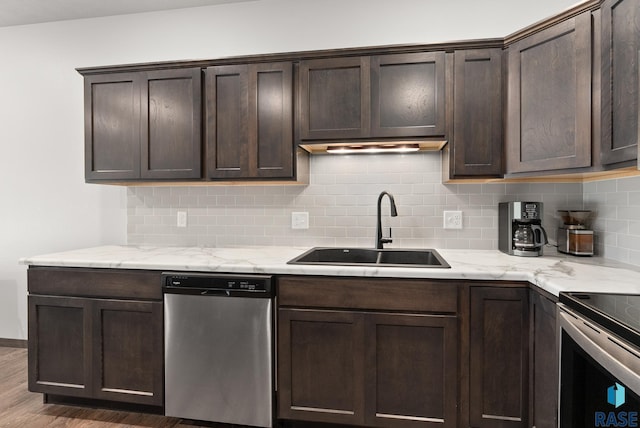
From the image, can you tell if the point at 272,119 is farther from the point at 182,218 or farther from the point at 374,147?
the point at 182,218

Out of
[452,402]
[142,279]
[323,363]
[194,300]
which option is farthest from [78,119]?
[452,402]

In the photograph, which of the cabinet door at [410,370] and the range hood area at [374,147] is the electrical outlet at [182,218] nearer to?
the range hood area at [374,147]

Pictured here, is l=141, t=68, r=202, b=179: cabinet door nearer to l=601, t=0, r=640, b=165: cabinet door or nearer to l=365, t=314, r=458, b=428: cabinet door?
l=365, t=314, r=458, b=428: cabinet door

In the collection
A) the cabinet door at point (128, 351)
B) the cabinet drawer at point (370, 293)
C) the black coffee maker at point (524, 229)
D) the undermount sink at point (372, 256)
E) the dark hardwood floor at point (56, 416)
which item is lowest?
the dark hardwood floor at point (56, 416)

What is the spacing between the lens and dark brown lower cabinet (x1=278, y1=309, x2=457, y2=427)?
1794mm

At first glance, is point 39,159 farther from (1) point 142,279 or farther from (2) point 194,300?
(2) point 194,300

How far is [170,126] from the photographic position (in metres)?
2.39

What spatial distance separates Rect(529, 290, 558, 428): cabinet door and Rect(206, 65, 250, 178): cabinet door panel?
1.73 m

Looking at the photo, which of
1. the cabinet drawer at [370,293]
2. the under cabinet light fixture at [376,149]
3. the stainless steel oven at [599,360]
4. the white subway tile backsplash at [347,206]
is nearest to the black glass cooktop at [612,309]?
the stainless steel oven at [599,360]

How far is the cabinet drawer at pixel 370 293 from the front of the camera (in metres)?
1.78

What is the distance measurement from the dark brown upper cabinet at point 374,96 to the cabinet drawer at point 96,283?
1261mm

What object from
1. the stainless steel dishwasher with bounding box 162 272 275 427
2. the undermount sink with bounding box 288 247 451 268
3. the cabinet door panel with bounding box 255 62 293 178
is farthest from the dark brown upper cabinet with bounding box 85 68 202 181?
the undermount sink with bounding box 288 247 451 268

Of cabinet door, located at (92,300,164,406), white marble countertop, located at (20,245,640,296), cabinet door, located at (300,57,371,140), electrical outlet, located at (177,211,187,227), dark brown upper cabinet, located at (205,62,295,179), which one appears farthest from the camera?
electrical outlet, located at (177,211,187,227)

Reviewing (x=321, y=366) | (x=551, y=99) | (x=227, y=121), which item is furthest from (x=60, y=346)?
(x=551, y=99)
